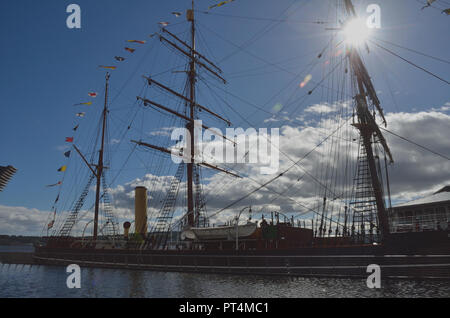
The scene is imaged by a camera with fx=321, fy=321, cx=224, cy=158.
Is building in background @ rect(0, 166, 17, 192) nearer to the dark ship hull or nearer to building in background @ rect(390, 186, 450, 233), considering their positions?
the dark ship hull

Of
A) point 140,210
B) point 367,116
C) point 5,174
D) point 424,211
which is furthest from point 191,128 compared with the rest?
point 5,174

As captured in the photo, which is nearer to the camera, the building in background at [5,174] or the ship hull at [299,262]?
the building in background at [5,174]

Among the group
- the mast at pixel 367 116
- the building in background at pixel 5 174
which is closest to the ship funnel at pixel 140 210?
the mast at pixel 367 116

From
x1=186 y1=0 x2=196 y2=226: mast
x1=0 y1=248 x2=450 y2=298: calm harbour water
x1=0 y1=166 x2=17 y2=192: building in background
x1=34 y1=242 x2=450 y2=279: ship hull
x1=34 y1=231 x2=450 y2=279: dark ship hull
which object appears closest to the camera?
x1=0 y1=166 x2=17 y2=192: building in background

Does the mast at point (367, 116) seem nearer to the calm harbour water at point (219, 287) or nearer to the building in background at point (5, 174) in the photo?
the calm harbour water at point (219, 287)

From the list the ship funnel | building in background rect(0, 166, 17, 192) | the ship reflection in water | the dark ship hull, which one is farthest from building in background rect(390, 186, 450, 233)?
the ship funnel

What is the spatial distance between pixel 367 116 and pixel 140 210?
2173 centimetres

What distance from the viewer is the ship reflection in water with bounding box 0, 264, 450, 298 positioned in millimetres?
15008

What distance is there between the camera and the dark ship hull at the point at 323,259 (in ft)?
55.4

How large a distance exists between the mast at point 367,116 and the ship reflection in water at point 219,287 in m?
5.28

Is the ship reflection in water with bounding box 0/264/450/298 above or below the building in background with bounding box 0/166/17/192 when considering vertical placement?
below

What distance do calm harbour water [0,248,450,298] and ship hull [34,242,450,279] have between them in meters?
0.63
